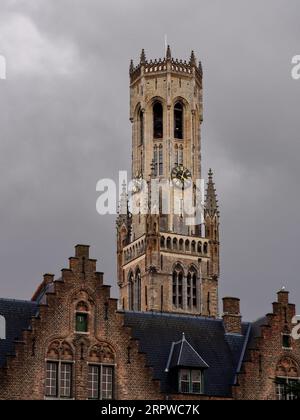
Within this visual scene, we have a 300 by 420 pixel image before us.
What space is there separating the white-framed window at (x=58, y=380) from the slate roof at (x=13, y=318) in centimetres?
203

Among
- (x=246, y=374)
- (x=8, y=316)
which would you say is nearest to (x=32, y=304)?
(x=8, y=316)

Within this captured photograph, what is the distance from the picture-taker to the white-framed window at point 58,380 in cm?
4903

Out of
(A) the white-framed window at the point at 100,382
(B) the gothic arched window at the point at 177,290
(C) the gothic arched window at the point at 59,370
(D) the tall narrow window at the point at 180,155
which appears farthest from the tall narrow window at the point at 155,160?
(C) the gothic arched window at the point at 59,370

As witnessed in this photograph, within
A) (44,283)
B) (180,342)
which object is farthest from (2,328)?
(180,342)

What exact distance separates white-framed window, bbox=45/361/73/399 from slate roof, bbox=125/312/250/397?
4.24 meters

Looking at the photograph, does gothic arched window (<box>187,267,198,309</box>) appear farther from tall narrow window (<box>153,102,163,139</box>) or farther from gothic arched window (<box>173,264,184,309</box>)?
tall narrow window (<box>153,102,163,139</box>)

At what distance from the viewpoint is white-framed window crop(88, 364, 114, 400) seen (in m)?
49.9

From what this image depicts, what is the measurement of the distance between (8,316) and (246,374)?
1174cm

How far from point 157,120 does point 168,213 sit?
1359 cm

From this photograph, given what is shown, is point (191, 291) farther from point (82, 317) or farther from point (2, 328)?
point (2, 328)

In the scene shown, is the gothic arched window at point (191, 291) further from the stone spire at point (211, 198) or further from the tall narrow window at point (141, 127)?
the tall narrow window at point (141, 127)

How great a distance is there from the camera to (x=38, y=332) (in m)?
49.2

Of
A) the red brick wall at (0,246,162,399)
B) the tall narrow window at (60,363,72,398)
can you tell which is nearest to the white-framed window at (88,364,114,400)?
the red brick wall at (0,246,162,399)
